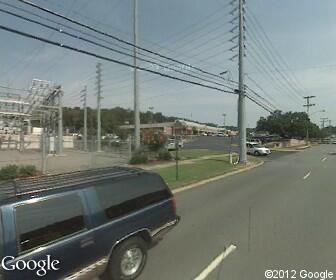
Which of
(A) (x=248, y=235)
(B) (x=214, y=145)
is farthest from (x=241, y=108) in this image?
(B) (x=214, y=145)

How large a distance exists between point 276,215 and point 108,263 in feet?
20.0

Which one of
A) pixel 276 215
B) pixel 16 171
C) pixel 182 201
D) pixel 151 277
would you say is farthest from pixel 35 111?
pixel 151 277

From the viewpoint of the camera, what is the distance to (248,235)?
8.55m

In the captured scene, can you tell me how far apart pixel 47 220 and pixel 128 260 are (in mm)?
1575

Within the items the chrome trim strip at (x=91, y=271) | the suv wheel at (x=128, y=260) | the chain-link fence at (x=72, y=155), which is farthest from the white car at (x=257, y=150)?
the chrome trim strip at (x=91, y=271)

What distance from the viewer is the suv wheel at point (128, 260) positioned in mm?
5879

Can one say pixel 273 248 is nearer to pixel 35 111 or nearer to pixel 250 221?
pixel 250 221

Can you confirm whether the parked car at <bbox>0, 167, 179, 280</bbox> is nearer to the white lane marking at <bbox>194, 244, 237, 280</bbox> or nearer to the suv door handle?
the suv door handle

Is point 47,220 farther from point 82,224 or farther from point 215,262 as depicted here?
point 215,262

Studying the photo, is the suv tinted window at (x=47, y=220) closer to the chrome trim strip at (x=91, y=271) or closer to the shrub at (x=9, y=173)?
the chrome trim strip at (x=91, y=271)

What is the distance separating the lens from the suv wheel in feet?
19.3

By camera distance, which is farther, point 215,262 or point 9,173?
point 9,173

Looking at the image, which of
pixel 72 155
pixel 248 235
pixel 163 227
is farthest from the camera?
pixel 72 155

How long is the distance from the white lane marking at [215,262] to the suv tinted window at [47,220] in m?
2.01
